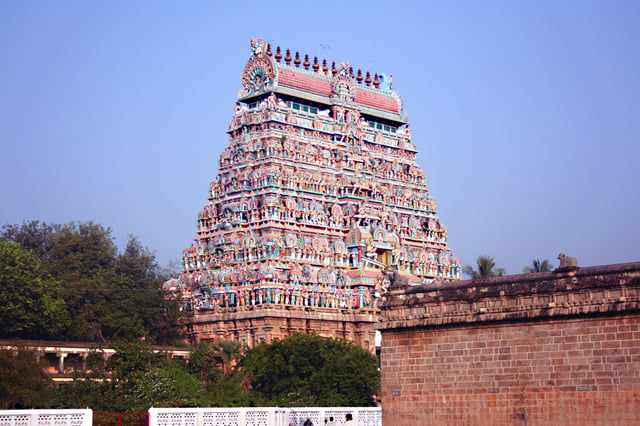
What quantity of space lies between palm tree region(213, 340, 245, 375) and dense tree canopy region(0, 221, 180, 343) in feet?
13.5

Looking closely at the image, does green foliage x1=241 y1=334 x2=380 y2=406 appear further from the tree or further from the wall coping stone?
the wall coping stone

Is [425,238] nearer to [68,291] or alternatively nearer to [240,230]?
[240,230]

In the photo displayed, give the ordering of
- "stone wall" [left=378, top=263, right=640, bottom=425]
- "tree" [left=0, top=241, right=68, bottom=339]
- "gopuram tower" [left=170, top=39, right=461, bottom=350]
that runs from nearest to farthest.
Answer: "stone wall" [left=378, top=263, right=640, bottom=425], "tree" [left=0, top=241, right=68, bottom=339], "gopuram tower" [left=170, top=39, right=461, bottom=350]

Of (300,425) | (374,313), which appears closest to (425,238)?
(374,313)

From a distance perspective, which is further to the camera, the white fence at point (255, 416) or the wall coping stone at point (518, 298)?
the white fence at point (255, 416)

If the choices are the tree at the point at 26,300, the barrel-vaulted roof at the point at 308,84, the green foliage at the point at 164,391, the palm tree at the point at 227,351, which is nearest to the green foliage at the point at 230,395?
the green foliage at the point at 164,391

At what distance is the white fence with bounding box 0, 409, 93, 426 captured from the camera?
117ft

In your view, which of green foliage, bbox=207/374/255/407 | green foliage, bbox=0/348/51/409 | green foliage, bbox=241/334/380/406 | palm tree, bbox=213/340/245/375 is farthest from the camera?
palm tree, bbox=213/340/245/375

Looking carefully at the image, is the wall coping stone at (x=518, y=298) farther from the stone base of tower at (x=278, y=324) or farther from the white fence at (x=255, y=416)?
the stone base of tower at (x=278, y=324)

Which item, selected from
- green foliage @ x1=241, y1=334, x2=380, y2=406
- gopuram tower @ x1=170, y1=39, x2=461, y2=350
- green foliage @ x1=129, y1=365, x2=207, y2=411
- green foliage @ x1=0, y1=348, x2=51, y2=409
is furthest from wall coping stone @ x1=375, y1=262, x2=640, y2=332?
gopuram tower @ x1=170, y1=39, x2=461, y2=350

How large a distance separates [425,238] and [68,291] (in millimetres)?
26957

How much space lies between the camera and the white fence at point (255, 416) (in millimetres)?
39125

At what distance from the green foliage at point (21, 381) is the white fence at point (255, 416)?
13461mm

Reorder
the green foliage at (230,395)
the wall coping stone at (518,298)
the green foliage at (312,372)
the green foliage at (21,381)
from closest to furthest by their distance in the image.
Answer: the wall coping stone at (518,298) → the green foliage at (21,381) → the green foliage at (230,395) → the green foliage at (312,372)
